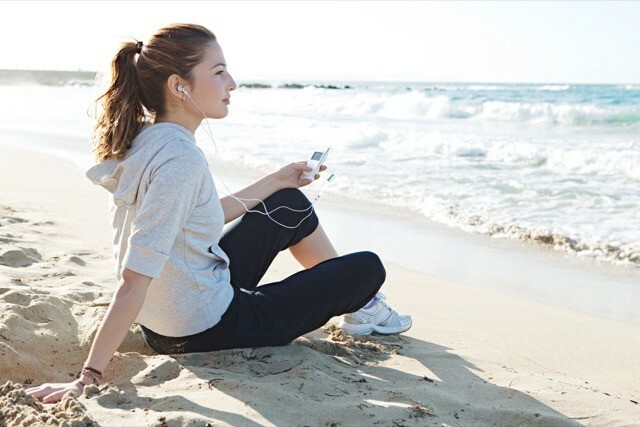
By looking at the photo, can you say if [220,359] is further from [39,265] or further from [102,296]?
[39,265]

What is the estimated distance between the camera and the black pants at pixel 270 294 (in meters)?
2.83

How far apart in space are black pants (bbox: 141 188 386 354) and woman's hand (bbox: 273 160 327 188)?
150 millimetres

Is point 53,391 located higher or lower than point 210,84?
lower

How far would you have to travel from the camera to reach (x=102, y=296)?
3676 mm

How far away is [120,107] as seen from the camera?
257 centimetres

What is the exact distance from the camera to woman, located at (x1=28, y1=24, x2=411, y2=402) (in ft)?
7.86

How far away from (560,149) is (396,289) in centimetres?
856

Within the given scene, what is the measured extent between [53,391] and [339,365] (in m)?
1.14

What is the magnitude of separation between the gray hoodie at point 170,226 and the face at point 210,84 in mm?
122

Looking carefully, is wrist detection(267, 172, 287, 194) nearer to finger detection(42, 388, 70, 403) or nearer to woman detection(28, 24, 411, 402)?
woman detection(28, 24, 411, 402)

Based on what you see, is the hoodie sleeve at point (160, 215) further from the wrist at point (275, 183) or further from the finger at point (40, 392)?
the wrist at point (275, 183)

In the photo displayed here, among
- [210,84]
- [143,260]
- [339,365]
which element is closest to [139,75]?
[210,84]

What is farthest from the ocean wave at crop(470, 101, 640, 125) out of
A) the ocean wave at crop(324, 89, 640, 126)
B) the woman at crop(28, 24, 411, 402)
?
the woman at crop(28, 24, 411, 402)

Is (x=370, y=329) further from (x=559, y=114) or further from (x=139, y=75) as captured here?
(x=559, y=114)
